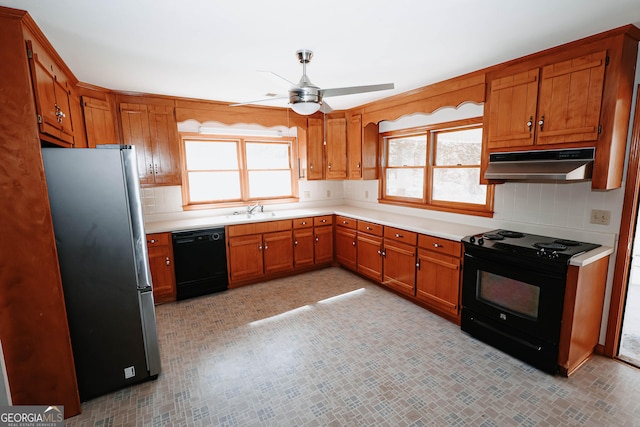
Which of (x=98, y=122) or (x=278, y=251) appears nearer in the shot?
(x=98, y=122)

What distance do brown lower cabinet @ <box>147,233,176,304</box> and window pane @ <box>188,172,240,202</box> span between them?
0.93 meters

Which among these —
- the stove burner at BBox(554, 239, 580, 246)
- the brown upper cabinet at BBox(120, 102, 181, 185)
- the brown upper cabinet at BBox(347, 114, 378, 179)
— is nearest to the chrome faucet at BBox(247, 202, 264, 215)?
the brown upper cabinet at BBox(120, 102, 181, 185)

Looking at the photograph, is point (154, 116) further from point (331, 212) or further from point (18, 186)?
point (331, 212)

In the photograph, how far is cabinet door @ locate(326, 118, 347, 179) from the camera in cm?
453

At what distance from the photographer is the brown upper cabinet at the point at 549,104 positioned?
210cm

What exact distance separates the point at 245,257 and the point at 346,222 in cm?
151

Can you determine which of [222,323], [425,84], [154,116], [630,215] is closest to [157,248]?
[222,323]

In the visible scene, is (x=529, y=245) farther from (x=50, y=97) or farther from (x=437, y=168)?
(x=50, y=97)

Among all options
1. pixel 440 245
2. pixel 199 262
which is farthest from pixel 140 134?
pixel 440 245

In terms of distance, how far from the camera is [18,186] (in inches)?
66.1

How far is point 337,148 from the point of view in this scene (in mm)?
4566

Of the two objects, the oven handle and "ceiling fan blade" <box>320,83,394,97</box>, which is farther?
the oven handle

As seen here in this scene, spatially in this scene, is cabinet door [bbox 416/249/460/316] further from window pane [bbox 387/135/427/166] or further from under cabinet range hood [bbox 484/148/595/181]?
window pane [bbox 387/135/427/166]

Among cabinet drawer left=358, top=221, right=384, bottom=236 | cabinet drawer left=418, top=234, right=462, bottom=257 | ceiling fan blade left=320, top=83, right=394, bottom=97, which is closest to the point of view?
ceiling fan blade left=320, top=83, right=394, bottom=97
